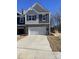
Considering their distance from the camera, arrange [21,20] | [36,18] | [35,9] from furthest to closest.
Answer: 1. [36,18]
2. [35,9]
3. [21,20]

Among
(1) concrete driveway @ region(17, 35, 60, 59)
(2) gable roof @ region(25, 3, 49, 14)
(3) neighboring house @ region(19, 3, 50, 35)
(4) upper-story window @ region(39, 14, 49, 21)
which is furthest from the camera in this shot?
Result: (4) upper-story window @ region(39, 14, 49, 21)

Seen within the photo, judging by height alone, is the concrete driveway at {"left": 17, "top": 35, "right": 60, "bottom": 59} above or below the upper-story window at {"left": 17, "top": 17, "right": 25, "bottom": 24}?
below

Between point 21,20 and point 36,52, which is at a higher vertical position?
point 21,20

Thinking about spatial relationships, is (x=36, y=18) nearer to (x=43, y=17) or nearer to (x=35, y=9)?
(x=43, y=17)

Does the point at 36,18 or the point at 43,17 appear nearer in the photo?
the point at 43,17

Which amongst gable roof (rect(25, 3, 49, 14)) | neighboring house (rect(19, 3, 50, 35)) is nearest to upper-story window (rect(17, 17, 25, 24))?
neighboring house (rect(19, 3, 50, 35))

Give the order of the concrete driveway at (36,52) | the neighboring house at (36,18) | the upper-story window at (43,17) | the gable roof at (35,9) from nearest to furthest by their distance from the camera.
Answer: the concrete driveway at (36,52)
the neighboring house at (36,18)
the gable roof at (35,9)
the upper-story window at (43,17)

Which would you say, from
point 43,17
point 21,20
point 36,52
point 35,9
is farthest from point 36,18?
point 36,52

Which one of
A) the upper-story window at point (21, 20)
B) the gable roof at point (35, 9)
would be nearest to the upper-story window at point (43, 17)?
the gable roof at point (35, 9)

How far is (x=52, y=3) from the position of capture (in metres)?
11.1

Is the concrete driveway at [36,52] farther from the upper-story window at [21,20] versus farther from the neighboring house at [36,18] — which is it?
the upper-story window at [21,20]

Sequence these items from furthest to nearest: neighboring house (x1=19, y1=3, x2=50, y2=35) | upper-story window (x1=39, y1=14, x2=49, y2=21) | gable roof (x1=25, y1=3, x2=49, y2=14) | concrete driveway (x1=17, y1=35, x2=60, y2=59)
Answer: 1. upper-story window (x1=39, y1=14, x2=49, y2=21)
2. gable roof (x1=25, y1=3, x2=49, y2=14)
3. neighboring house (x1=19, y1=3, x2=50, y2=35)
4. concrete driveway (x1=17, y1=35, x2=60, y2=59)

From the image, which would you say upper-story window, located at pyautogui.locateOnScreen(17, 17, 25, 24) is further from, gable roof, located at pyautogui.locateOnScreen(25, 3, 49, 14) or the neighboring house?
gable roof, located at pyautogui.locateOnScreen(25, 3, 49, 14)
